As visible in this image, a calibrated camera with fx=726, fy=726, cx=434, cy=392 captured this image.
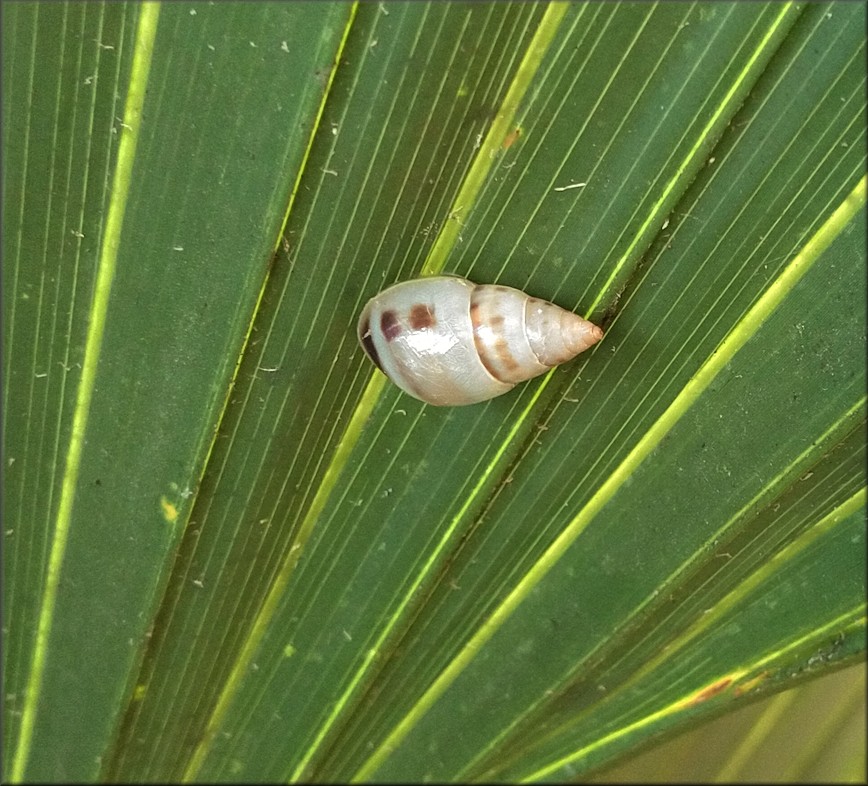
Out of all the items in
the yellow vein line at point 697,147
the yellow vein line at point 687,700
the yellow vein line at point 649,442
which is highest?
the yellow vein line at point 697,147

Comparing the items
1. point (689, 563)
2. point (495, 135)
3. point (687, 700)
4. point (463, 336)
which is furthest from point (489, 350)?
point (687, 700)

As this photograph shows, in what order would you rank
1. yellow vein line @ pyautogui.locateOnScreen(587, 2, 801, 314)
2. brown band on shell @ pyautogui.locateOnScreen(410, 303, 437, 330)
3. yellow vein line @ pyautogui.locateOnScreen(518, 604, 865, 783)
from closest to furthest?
1. yellow vein line @ pyautogui.locateOnScreen(587, 2, 801, 314)
2. brown band on shell @ pyautogui.locateOnScreen(410, 303, 437, 330)
3. yellow vein line @ pyautogui.locateOnScreen(518, 604, 865, 783)

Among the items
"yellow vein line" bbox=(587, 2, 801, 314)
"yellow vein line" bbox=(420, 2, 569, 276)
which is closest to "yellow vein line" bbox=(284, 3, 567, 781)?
"yellow vein line" bbox=(420, 2, 569, 276)

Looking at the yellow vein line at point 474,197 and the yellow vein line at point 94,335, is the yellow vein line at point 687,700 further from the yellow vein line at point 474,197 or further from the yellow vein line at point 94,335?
the yellow vein line at point 94,335

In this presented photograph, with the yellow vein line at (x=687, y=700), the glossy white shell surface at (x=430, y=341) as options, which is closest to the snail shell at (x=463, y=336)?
the glossy white shell surface at (x=430, y=341)

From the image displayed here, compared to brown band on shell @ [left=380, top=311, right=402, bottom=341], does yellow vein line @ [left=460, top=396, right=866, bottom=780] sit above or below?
below

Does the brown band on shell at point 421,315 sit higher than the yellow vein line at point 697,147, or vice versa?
the yellow vein line at point 697,147

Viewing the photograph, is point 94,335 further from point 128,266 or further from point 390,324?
point 390,324

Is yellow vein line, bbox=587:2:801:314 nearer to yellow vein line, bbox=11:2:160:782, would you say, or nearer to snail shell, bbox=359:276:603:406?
snail shell, bbox=359:276:603:406
